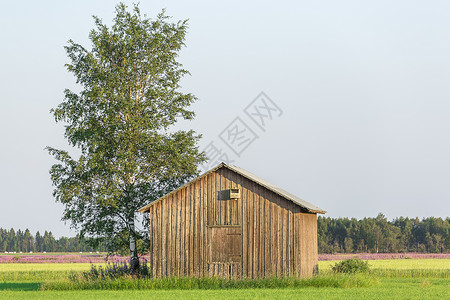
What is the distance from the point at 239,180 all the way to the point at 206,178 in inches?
67.9

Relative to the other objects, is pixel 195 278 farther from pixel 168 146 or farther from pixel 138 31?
pixel 138 31

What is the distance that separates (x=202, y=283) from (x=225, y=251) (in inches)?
95.9

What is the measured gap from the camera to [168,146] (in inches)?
1309

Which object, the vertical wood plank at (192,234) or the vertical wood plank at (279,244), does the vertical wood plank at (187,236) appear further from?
the vertical wood plank at (279,244)

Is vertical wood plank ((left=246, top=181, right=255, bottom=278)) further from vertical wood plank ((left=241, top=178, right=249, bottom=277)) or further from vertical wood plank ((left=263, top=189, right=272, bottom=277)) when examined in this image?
vertical wood plank ((left=263, top=189, right=272, bottom=277))

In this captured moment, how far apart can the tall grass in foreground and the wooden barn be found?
1.08 metres

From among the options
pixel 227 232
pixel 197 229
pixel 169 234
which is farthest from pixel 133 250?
pixel 227 232

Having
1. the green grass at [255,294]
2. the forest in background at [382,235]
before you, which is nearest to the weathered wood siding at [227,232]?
the green grass at [255,294]

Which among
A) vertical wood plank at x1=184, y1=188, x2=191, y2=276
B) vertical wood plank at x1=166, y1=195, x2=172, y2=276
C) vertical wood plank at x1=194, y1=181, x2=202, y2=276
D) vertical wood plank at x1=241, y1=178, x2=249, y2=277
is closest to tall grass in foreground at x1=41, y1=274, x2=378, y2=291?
vertical wood plank at x1=241, y1=178, x2=249, y2=277

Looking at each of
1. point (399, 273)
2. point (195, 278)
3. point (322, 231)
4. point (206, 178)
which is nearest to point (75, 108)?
point (206, 178)

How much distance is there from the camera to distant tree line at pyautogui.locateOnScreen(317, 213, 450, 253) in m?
128

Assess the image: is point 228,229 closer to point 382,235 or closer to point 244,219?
point 244,219

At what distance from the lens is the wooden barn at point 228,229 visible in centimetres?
2980

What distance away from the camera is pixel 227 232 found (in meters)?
30.7
